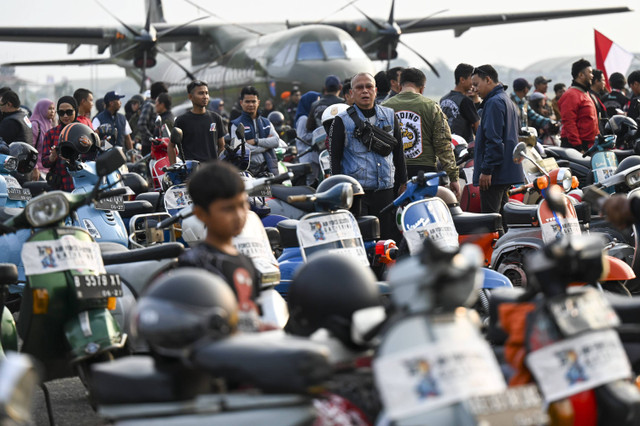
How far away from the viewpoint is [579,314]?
3.63m

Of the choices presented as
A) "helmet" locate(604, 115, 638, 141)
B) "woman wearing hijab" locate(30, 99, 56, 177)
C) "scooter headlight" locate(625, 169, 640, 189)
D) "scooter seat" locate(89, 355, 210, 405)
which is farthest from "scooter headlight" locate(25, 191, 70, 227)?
"woman wearing hijab" locate(30, 99, 56, 177)

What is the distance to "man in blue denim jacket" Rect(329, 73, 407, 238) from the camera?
8414 millimetres

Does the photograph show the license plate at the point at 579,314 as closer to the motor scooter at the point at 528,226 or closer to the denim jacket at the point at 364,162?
the motor scooter at the point at 528,226

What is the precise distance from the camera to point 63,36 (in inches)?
1414

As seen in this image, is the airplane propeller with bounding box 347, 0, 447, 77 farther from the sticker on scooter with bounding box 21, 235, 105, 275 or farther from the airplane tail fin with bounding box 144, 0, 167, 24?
the sticker on scooter with bounding box 21, 235, 105, 275

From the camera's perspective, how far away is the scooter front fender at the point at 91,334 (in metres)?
5.21

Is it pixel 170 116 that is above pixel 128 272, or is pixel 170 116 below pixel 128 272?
above

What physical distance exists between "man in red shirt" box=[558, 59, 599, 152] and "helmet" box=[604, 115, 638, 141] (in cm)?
110

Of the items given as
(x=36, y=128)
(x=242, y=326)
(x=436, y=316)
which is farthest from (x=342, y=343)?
(x=36, y=128)

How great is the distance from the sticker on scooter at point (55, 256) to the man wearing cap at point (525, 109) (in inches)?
429

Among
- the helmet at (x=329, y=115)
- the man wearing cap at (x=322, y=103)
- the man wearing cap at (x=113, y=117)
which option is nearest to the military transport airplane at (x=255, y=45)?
the man wearing cap at (x=113, y=117)

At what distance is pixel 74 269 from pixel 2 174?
436cm

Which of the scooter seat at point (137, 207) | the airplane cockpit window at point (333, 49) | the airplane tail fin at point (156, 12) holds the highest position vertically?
the airplane tail fin at point (156, 12)

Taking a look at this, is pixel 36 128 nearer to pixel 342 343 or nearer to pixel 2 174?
pixel 2 174
